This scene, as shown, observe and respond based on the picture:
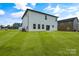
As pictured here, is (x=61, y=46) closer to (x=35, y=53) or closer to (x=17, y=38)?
(x=35, y=53)

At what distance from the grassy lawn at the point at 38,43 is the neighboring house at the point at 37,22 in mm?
241

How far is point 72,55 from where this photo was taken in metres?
4.89

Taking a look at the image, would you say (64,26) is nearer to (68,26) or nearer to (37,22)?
(68,26)

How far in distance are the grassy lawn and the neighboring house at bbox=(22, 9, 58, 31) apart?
0.79 ft

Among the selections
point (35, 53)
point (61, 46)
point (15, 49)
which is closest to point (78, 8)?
point (61, 46)

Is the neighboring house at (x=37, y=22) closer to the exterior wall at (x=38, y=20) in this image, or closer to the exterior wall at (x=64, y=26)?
the exterior wall at (x=38, y=20)

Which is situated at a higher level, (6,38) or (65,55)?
(6,38)

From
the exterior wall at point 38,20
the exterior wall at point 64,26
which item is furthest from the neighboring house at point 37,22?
the exterior wall at point 64,26

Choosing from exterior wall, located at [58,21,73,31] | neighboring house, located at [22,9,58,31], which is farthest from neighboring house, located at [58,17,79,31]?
neighboring house, located at [22,9,58,31]

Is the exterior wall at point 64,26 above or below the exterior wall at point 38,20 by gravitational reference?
below

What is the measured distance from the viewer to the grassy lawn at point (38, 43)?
502 centimetres

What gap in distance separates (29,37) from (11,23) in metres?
1.02

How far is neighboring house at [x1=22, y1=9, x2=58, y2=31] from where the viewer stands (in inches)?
255

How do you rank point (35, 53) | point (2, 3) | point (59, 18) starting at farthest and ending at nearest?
point (59, 18), point (2, 3), point (35, 53)
